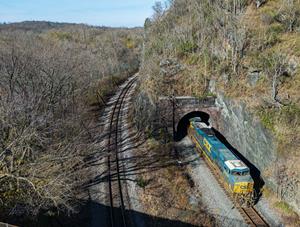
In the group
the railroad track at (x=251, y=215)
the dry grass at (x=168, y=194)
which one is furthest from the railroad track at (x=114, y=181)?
the railroad track at (x=251, y=215)

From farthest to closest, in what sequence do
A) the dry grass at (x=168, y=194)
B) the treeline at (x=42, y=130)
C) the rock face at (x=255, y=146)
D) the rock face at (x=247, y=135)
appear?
the rock face at (x=247, y=135) < the rock face at (x=255, y=146) < the dry grass at (x=168, y=194) < the treeline at (x=42, y=130)

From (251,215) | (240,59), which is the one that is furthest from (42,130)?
(240,59)

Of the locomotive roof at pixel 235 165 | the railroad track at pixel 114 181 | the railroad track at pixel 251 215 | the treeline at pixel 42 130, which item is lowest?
the railroad track at pixel 251 215

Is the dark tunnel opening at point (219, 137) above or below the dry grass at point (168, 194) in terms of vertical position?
above

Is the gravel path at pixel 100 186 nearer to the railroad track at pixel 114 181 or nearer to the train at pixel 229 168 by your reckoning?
the railroad track at pixel 114 181

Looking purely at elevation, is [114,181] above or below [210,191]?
above

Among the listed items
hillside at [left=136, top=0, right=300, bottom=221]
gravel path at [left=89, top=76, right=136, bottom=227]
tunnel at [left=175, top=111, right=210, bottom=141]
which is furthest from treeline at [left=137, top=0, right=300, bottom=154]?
gravel path at [left=89, top=76, right=136, bottom=227]

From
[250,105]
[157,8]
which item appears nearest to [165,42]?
[157,8]

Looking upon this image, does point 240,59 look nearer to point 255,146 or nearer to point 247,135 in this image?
point 247,135
